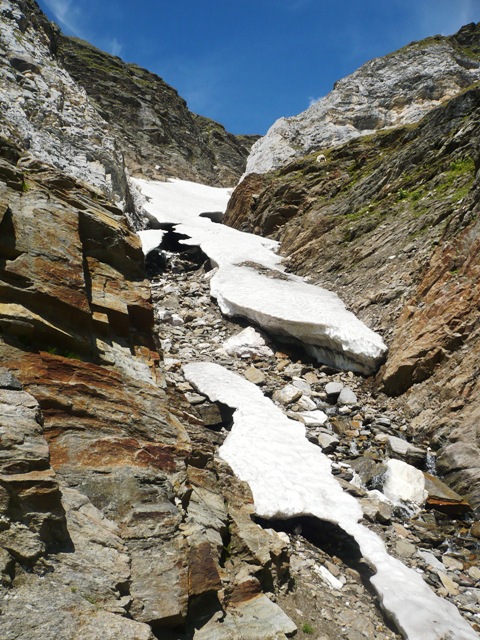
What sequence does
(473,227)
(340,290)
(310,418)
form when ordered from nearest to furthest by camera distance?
(310,418)
(473,227)
(340,290)

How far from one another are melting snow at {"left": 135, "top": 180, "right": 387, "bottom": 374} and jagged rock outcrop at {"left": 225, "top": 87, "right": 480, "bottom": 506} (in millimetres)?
876

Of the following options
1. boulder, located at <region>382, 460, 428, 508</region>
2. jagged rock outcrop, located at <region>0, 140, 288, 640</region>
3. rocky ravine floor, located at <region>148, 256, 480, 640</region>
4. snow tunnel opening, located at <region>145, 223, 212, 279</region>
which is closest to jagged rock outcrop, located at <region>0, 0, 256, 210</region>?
snow tunnel opening, located at <region>145, 223, 212, 279</region>

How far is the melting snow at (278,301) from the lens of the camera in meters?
13.8

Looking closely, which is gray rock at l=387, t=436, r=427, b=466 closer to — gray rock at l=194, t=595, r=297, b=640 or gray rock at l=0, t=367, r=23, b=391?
gray rock at l=194, t=595, r=297, b=640

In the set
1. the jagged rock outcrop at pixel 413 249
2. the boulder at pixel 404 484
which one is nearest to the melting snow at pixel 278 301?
the jagged rock outcrop at pixel 413 249

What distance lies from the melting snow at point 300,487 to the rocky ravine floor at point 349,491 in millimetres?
252

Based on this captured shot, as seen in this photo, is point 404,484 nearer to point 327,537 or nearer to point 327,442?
point 327,442

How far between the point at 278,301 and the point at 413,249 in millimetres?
5580

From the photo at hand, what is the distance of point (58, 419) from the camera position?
521 centimetres

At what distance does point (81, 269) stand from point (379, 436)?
827cm

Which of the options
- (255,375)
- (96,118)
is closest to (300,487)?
(255,375)

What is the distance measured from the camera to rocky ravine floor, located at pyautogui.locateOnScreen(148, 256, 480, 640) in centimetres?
637

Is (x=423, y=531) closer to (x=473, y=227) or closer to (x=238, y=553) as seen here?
(x=238, y=553)

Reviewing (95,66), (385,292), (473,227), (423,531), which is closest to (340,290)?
(385,292)
